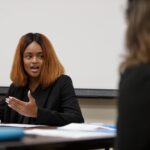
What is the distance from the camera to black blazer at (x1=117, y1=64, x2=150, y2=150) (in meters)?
0.98

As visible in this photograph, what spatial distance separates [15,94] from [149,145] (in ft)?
5.74

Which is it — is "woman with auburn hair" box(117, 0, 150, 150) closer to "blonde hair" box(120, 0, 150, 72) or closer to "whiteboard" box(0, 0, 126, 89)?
"blonde hair" box(120, 0, 150, 72)

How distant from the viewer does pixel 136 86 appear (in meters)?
0.99

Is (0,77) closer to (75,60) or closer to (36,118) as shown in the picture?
(75,60)

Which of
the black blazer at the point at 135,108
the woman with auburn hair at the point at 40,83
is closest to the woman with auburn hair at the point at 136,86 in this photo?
the black blazer at the point at 135,108

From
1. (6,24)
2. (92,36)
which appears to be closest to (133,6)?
(92,36)

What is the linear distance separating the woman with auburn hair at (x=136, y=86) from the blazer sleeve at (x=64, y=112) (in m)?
1.17

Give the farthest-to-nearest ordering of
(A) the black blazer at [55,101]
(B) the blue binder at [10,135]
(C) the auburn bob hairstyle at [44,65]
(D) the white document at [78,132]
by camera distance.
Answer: (C) the auburn bob hairstyle at [44,65]
(A) the black blazer at [55,101]
(D) the white document at [78,132]
(B) the blue binder at [10,135]

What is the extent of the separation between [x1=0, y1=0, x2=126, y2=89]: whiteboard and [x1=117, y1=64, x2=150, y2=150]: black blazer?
191 centimetres

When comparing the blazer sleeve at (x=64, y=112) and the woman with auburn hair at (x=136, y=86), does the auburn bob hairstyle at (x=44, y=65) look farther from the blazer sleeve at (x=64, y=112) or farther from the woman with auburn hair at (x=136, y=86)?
the woman with auburn hair at (x=136, y=86)

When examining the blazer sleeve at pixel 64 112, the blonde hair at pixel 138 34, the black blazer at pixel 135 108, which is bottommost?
the blazer sleeve at pixel 64 112

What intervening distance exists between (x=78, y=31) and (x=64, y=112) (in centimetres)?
88

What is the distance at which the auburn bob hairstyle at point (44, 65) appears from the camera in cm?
257

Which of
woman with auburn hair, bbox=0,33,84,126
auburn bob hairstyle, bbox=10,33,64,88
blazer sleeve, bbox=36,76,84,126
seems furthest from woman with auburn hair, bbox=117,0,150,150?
auburn bob hairstyle, bbox=10,33,64,88
